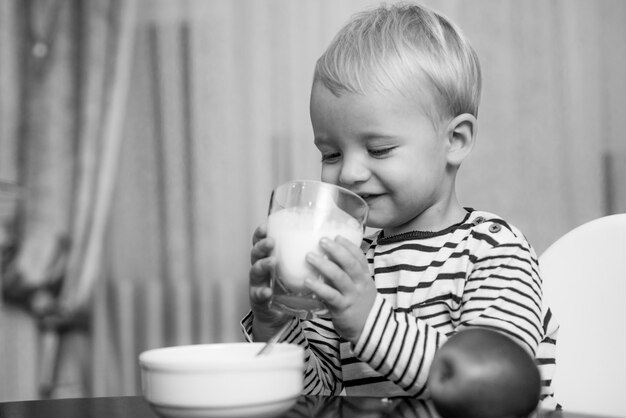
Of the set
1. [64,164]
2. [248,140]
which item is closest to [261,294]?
[248,140]

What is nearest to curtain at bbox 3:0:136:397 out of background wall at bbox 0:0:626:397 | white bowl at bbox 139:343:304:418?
background wall at bbox 0:0:626:397

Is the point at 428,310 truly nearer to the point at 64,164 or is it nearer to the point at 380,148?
the point at 380,148

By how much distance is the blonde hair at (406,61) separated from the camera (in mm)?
1124

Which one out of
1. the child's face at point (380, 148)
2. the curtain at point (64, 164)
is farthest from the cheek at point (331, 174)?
the curtain at point (64, 164)

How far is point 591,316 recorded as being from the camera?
120 cm

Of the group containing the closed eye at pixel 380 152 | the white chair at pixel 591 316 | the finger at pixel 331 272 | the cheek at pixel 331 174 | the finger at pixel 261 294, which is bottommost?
the white chair at pixel 591 316

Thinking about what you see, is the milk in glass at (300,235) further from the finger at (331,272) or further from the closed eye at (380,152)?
the closed eye at (380,152)

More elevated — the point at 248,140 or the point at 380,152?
the point at 380,152

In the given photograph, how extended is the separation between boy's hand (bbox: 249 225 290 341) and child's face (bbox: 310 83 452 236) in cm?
21

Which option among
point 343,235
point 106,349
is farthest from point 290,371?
point 106,349

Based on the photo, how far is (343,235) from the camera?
851 mm

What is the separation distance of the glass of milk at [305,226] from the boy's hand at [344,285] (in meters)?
0.01

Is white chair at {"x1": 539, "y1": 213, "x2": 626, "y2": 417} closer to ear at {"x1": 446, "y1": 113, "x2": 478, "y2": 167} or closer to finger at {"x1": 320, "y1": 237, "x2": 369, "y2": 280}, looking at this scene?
ear at {"x1": 446, "y1": 113, "x2": 478, "y2": 167}

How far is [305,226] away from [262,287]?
186 millimetres
